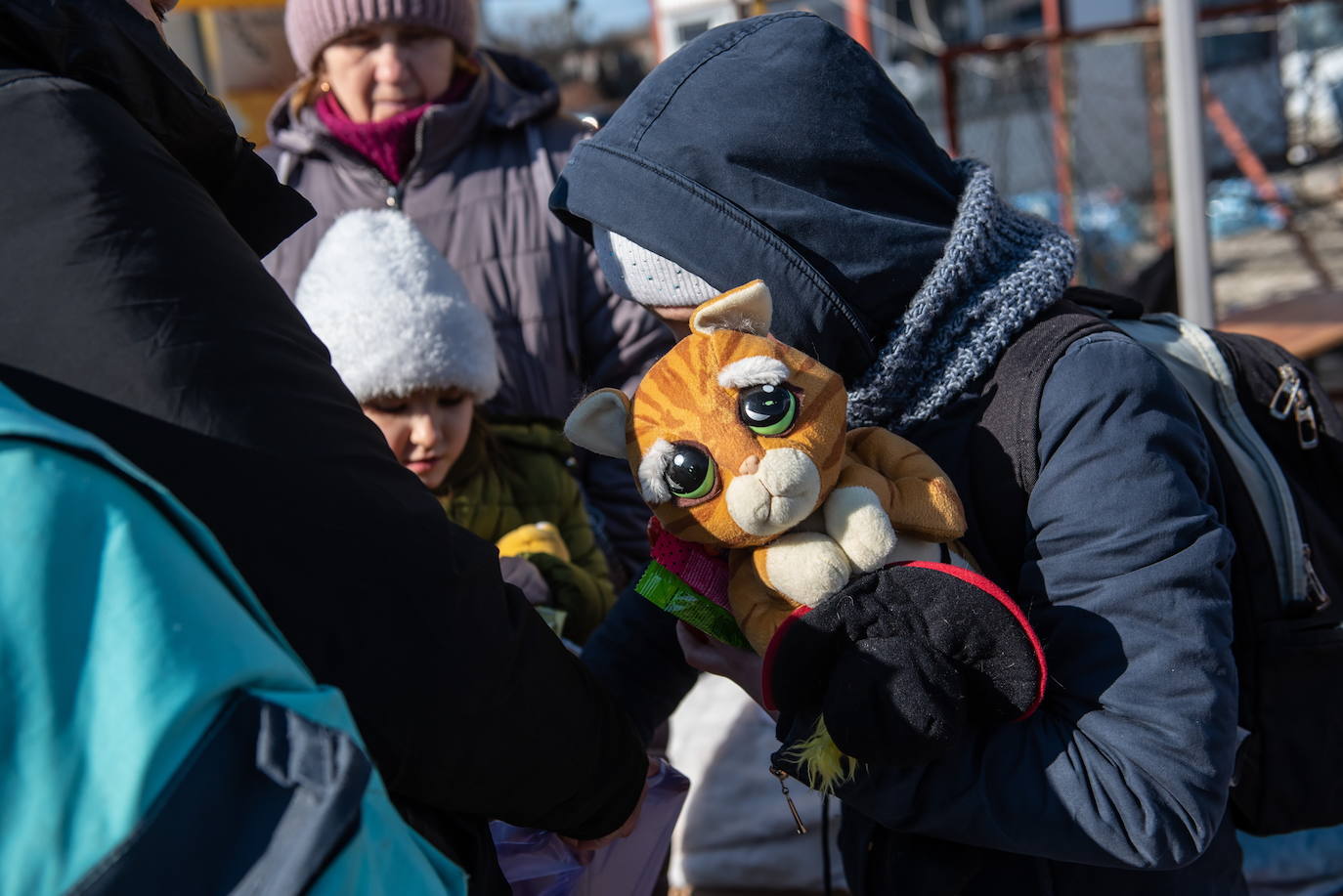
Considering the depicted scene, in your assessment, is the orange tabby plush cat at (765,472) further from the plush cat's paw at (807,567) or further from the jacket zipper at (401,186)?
the jacket zipper at (401,186)

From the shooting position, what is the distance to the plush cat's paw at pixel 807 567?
115 cm

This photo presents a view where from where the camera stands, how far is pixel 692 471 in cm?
114

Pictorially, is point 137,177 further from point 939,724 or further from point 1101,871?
point 1101,871

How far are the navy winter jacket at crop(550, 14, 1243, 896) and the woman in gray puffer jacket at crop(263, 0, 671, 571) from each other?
2.42ft

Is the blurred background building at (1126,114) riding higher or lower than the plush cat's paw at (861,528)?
lower

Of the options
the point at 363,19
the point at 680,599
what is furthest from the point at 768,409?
the point at 363,19

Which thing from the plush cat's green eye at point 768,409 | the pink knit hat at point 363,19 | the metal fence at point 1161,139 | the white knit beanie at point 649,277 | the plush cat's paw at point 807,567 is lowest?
the metal fence at point 1161,139

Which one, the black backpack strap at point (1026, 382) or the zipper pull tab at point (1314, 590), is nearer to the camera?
the black backpack strap at point (1026, 382)

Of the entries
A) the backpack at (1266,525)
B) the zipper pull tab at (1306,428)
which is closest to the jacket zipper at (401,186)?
the backpack at (1266,525)

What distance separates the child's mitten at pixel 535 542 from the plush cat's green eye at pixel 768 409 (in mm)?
1008

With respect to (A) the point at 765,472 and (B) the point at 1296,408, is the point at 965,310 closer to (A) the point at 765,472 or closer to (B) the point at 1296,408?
(A) the point at 765,472

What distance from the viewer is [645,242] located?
1383mm

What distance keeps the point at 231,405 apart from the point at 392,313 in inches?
49.4

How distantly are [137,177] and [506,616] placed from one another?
0.48 metres
